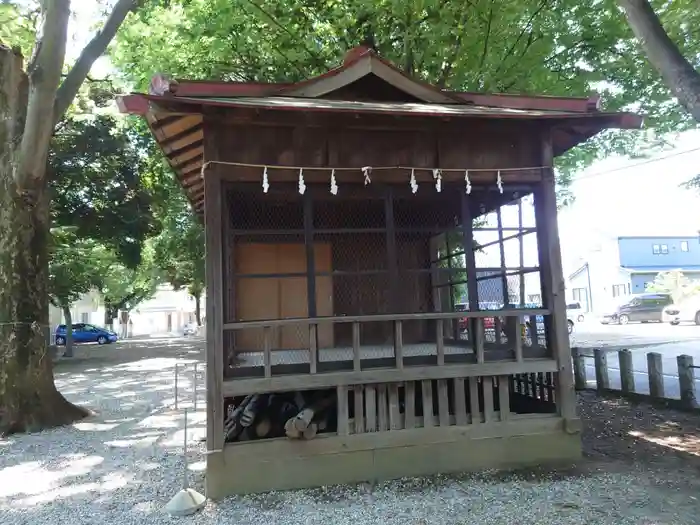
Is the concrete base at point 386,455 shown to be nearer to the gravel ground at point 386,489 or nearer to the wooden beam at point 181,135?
the gravel ground at point 386,489

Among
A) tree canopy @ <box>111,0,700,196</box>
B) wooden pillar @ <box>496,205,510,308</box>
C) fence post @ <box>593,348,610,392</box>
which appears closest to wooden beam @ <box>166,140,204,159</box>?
wooden pillar @ <box>496,205,510,308</box>

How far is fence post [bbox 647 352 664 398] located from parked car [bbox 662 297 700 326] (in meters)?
21.8

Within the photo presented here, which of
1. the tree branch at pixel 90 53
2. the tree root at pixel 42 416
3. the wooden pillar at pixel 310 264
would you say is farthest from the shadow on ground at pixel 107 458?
the tree branch at pixel 90 53

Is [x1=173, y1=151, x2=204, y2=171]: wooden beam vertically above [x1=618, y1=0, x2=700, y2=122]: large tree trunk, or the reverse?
[x1=618, y1=0, x2=700, y2=122]: large tree trunk

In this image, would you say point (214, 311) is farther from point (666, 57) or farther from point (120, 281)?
point (120, 281)

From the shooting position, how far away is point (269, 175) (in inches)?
210

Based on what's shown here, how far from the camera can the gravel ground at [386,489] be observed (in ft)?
14.4

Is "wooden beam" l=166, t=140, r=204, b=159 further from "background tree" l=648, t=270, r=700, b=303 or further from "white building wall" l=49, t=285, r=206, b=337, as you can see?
"white building wall" l=49, t=285, r=206, b=337

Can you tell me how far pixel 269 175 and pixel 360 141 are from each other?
3.46 ft

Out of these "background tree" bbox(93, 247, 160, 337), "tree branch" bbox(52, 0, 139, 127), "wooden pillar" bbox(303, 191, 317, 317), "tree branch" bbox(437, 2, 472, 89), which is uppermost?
"tree branch" bbox(437, 2, 472, 89)

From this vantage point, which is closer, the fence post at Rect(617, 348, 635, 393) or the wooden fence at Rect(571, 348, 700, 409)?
the wooden fence at Rect(571, 348, 700, 409)

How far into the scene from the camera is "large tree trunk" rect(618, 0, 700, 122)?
4605mm

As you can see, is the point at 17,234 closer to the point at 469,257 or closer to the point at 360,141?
the point at 360,141

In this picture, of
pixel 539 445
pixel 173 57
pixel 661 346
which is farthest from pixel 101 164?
pixel 661 346
